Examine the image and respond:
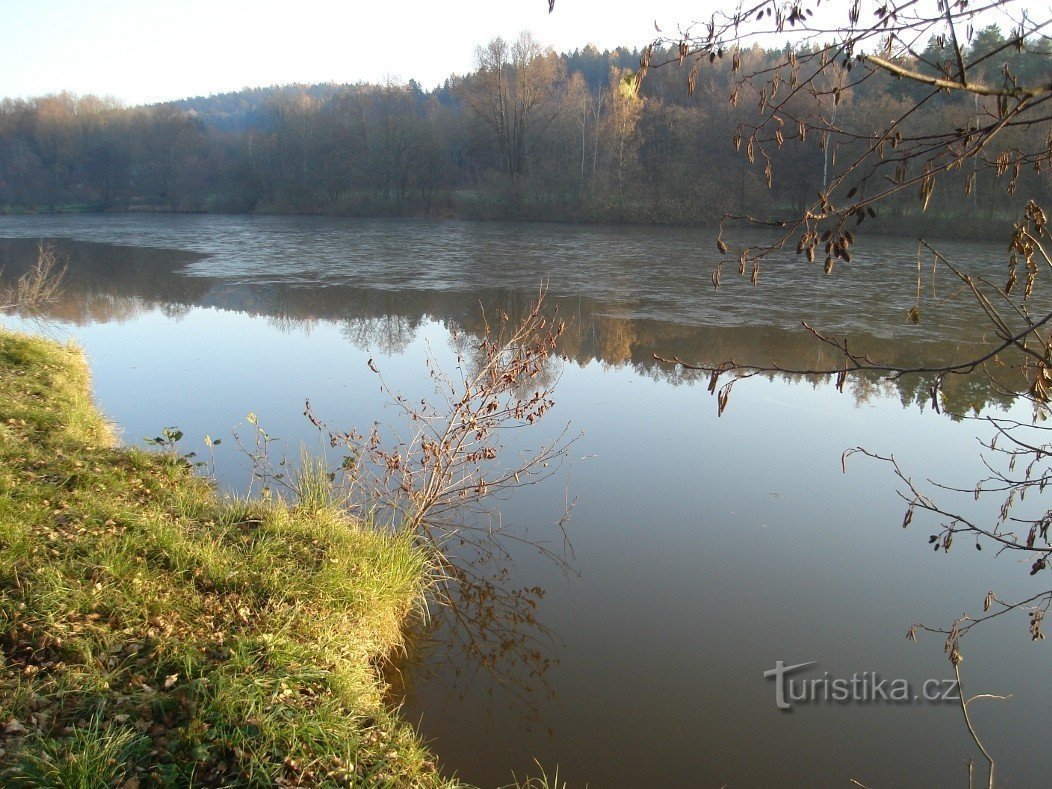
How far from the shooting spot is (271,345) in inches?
503

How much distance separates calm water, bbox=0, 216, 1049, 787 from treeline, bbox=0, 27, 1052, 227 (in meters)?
17.3

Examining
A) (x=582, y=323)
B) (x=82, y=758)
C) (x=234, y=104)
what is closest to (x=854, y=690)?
(x=82, y=758)

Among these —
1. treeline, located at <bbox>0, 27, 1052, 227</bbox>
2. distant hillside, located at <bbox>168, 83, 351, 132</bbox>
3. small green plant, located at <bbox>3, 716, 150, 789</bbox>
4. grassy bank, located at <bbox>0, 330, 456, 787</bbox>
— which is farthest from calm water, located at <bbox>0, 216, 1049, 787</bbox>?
distant hillside, located at <bbox>168, 83, 351, 132</bbox>

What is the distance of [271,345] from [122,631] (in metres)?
9.68

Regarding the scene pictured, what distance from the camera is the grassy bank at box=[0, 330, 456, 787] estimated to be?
288 cm

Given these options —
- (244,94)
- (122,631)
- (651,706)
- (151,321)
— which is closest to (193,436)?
(122,631)

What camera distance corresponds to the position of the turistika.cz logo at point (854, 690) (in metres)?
4.32

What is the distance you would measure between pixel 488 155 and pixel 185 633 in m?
48.4

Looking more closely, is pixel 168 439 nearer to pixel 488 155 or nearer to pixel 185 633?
pixel 185 633

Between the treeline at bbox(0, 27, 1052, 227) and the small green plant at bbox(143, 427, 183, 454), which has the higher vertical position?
the treeline at bbox(0, 27, 1052, 227)

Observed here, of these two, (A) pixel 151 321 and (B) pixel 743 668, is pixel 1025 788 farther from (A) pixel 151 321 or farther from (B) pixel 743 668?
(A) pixel 151 321

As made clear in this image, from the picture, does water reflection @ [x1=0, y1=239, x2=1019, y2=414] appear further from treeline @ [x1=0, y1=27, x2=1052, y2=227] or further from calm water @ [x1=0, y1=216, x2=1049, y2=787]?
treeline @ [x1=0, y1=27, x2=1052, y2=227]

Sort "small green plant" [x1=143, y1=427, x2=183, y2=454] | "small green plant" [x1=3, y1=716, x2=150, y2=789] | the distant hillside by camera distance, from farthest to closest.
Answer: the distant hillside < "small green plant" [x1=143, y1=427, x2=183, y2=454] < "small green plant" [x1=3, y1=716, x2=150, y2=789]

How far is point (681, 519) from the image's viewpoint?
6363 millimetres
